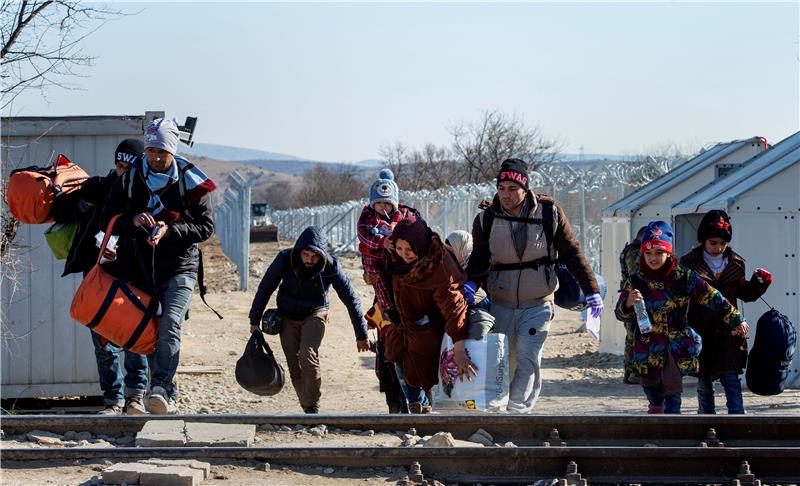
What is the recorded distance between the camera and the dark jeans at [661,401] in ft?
25.8

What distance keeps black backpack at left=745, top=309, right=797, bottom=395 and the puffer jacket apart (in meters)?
0.85

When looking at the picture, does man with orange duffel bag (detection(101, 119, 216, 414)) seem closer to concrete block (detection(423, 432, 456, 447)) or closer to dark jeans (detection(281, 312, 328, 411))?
dark jeans (detection(281, 312, 328, 411))

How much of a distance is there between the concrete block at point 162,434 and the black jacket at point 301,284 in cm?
195

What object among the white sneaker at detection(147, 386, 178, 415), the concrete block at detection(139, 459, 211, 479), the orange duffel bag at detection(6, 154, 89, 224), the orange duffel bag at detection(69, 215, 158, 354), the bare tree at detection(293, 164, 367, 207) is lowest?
the concrete block at detection(139, 459, 211, 479)

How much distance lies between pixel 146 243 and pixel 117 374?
1.16 metres

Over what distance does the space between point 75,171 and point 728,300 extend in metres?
4.55

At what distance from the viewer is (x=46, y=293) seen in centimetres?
1041

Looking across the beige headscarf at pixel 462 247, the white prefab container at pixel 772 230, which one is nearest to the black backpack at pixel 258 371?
the beige headscarf at pixel 462 247

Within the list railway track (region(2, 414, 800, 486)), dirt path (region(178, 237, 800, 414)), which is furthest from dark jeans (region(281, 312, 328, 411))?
railway track (region(2, 414, 800, 486))

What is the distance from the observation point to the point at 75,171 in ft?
27.7

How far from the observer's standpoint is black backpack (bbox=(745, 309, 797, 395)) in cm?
841

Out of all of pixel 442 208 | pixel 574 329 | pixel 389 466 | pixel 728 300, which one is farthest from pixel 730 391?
pixel 442 208

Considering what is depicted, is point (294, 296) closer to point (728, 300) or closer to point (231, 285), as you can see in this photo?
point (728, 300)

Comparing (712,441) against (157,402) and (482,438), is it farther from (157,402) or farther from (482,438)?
(157,402)
